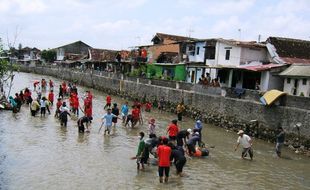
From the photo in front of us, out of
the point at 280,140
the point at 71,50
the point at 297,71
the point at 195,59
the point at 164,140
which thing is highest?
the point at 71,50

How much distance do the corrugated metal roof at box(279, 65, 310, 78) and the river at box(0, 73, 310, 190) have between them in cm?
699

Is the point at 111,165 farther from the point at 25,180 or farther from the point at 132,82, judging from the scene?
the point at 132,82

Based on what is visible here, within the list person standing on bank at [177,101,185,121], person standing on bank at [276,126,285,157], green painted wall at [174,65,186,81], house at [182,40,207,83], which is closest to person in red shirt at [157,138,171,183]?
person standing on bank at [276,126,285,157]

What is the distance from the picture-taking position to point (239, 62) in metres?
Result: 36.6

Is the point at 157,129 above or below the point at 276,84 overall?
below

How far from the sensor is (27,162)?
1534 cm

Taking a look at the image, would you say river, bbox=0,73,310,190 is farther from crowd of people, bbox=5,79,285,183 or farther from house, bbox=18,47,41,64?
house, bbox=18,47,41,64

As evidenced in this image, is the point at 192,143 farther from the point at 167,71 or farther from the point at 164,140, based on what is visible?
the point at 167,71

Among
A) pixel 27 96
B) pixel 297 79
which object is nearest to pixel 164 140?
pixel 297 79

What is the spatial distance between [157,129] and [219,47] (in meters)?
15.5

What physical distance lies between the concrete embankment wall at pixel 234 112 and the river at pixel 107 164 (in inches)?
49.1

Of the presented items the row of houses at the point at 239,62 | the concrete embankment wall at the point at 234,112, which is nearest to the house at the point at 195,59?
the row of houses at the point at 239,62

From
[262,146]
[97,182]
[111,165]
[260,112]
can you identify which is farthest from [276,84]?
[97,182]

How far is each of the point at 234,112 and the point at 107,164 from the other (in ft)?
43.8
